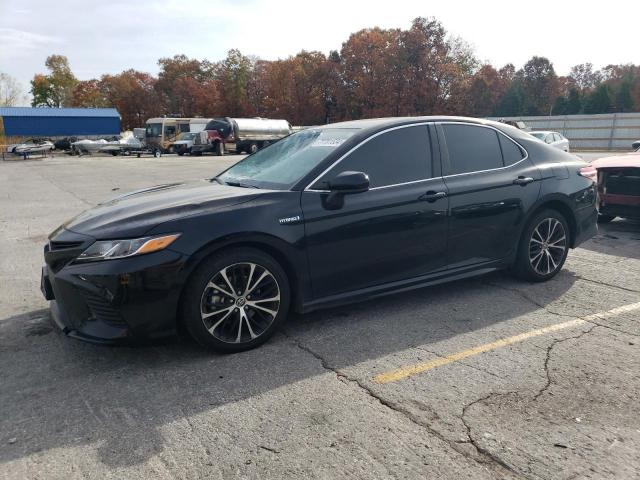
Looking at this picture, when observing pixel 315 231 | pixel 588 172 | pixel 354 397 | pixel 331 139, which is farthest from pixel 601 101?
pixel 354 397

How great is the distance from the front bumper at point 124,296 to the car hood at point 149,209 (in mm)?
248

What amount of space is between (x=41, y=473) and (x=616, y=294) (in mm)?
4886

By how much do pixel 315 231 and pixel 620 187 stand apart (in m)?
6.01

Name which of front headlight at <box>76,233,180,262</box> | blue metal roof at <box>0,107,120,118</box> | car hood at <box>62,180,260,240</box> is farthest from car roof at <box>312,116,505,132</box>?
blue metal roof at <box>0,107,120,118</box>

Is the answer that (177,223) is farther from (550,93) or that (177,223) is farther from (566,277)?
(550,93)

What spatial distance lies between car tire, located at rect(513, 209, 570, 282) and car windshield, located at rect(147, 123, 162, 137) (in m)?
39.0

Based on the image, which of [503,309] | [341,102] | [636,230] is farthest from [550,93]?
[503,309]

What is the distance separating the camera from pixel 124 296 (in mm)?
3236

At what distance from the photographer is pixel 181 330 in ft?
11.6

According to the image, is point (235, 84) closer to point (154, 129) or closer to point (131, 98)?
point (131, 98)

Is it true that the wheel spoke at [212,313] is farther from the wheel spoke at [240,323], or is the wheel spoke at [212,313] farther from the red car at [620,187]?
the red car at [620,187]

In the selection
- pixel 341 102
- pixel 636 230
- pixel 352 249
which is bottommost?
pixel 636 230

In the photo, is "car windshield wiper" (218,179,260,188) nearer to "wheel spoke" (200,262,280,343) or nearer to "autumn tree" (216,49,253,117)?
"wheel spoke" (200,262,280,343)

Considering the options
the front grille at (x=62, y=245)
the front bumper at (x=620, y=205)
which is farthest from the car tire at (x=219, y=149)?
the front grille at (x=62, y=245)
